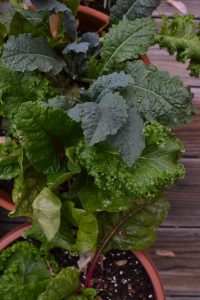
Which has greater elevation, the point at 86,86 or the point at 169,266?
the point at 86,86

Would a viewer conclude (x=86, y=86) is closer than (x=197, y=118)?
Yes

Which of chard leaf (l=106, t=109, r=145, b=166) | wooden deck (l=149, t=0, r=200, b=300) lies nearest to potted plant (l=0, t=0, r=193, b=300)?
chard leaf (l=106, t=109, r=145, b=166)

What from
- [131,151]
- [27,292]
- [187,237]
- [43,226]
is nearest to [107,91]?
[131,151]

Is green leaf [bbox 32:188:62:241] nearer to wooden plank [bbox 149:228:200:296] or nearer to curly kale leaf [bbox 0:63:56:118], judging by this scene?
curly kale leaf [bbox 0:63:56:118]

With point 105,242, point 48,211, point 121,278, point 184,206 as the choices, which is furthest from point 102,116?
point 184,206

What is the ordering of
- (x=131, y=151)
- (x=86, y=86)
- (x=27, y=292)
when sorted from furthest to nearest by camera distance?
(x=86, y=86) → (x=27, y=292) → (x=131, y=151)

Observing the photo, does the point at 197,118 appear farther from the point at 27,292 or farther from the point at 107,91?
the point at 27,292
